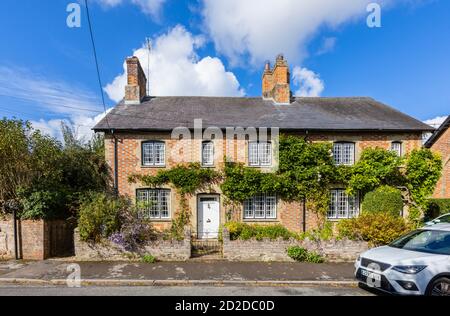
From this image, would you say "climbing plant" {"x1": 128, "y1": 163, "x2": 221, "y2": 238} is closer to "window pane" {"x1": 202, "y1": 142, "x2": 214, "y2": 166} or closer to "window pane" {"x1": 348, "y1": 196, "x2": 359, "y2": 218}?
"window pane" {"x1": 202, "y1": 142, "x2": 214, "y2": 166}

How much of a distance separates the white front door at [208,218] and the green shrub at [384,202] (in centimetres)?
699

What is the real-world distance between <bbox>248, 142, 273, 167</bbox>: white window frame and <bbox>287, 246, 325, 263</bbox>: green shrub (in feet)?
16.3

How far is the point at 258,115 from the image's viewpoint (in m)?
15.4

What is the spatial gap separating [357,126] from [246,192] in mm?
6596

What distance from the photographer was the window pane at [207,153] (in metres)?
14.2

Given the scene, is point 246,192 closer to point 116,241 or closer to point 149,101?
point 116,241

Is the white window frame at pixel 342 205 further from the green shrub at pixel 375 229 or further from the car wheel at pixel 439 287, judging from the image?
the car wheel at pixel 439 287

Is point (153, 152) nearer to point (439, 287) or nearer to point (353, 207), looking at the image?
point (353, 207)

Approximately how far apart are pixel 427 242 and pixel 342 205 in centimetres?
719

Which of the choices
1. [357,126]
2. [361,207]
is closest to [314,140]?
[357,126]

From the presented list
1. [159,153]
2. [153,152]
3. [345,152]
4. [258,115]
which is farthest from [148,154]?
[345,152]

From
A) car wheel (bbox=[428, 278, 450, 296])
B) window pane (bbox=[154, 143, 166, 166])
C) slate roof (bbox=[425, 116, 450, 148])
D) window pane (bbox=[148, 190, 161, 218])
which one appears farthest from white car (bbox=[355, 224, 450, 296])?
slate roof (bbox=[425, 116, 450, 148])

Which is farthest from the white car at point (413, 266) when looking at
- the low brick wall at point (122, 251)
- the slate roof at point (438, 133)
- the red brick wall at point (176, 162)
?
the slate roof at point (438, 133)

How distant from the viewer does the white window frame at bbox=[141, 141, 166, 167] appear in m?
14.1
